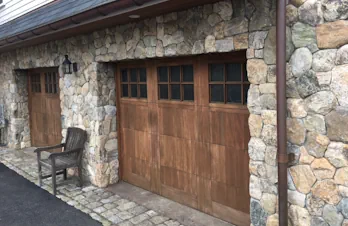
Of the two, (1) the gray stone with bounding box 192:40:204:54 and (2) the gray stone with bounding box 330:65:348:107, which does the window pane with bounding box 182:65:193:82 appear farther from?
(2) the gray stone with bounding box 330:65:348:107

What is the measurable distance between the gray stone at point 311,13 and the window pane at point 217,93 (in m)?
1.26

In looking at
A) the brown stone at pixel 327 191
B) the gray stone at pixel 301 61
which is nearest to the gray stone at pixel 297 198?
the brown stone at pixel 327 191

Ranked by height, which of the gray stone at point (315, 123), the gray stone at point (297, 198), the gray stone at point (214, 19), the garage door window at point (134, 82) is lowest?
the gray stone at point (297, 198)

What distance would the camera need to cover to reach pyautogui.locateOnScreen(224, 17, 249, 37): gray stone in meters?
3.02

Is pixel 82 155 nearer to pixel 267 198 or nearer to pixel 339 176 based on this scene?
pixel 267 198

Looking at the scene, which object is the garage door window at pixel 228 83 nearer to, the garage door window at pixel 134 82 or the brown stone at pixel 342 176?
the brown stone at pixel 342 176

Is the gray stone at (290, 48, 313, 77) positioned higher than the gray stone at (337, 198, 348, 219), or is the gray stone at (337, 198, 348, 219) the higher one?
the gray stone at (290, 48, 313, 77)

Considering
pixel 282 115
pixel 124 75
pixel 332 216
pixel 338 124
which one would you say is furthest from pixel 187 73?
pixel 332 216

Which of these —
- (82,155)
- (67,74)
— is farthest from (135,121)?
(67,74)

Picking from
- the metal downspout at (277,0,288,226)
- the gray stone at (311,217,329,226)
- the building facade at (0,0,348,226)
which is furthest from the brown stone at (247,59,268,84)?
the gray stone at (311,217,329,226)

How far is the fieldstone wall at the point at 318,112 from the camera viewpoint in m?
2.46

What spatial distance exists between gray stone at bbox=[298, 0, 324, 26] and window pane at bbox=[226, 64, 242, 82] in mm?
936

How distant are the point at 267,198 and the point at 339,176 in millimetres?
717

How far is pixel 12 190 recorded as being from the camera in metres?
5.25
